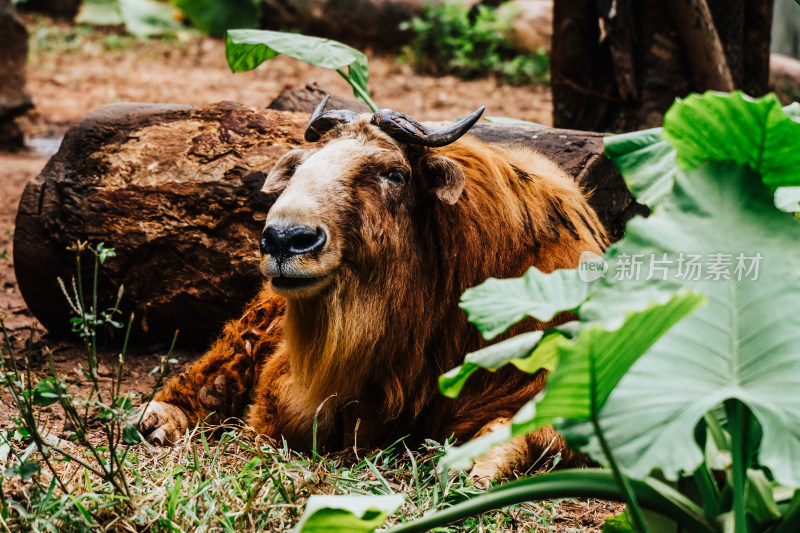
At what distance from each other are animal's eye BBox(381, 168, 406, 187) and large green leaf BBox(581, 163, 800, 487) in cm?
143

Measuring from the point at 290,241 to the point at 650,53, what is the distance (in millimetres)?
3809

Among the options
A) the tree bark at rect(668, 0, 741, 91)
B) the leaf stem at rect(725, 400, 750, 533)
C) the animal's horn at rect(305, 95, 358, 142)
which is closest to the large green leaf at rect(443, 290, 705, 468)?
the leaf stem at rect(725, 400, 750, 533)

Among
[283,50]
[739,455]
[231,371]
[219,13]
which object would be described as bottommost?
[231,371]

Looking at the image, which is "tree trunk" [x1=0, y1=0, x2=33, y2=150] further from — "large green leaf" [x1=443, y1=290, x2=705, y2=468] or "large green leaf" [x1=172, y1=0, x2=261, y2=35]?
"large green leaf" [x1=443, y1=290, x2=705, y2=468]

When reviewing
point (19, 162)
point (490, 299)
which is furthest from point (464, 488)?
point (19, 162)

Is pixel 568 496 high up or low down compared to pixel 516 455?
up

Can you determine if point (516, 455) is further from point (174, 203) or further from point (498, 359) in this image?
point (174, 203)

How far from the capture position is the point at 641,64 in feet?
18.9

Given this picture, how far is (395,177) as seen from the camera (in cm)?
328

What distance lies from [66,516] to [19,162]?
26.7 feet

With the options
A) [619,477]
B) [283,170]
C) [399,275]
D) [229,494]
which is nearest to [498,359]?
[619,477]

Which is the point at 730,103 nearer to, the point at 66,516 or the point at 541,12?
the point at 66,516

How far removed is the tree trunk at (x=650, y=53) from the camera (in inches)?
215

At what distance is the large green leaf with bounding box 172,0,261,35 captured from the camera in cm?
1468
